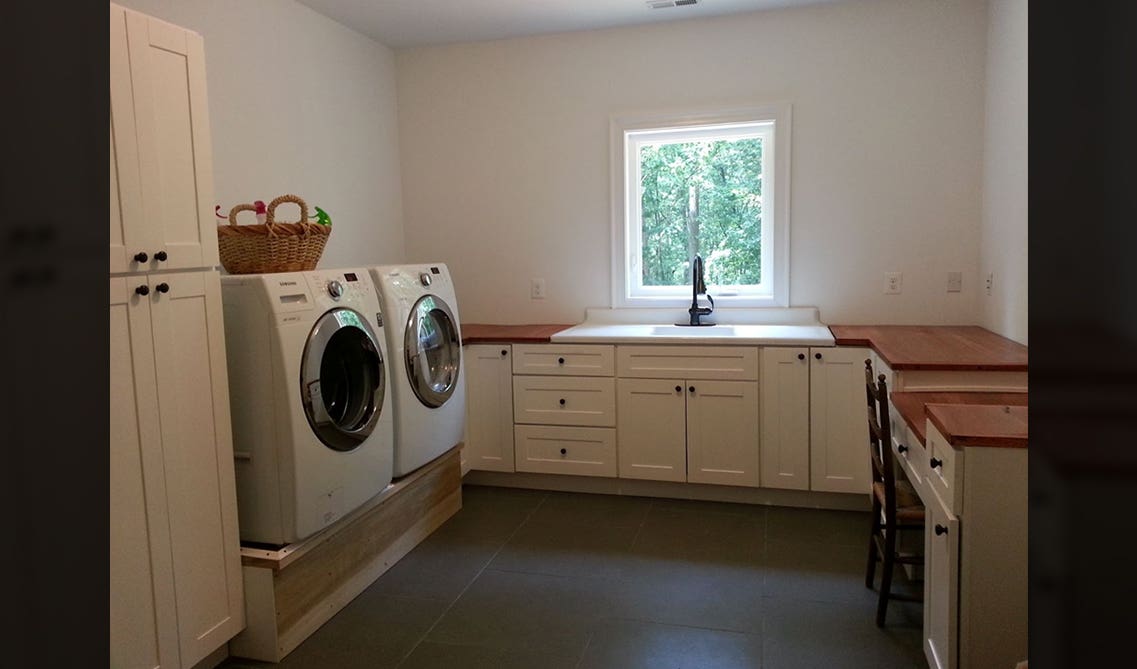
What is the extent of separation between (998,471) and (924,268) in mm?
2182

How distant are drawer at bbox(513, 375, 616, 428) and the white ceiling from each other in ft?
6.07

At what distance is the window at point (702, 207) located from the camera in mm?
3812

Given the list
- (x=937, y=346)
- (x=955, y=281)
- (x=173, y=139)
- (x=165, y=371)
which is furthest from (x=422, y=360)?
(x=955, y=281)

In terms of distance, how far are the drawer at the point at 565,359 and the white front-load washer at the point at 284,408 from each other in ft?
4.19

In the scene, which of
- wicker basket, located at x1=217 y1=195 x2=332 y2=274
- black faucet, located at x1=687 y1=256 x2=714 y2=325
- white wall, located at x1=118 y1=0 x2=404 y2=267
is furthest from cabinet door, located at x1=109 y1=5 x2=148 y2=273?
black faucet, located at x1=687 y1=256 x2=714 y2=325

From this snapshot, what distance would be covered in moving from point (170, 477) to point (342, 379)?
2.59ft

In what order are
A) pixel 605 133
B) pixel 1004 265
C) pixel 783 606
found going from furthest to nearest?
1. pixel 605 133
2. pixel 1004 265
3. pixel 783 606

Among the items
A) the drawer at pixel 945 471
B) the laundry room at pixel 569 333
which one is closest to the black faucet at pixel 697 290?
the laundry room at pixel 569 333

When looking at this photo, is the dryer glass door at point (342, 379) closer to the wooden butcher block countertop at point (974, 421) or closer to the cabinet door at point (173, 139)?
the cabinet door at point (173, 139)

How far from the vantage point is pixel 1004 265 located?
3.17 m

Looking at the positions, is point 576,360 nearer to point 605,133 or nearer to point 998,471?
point 605,133

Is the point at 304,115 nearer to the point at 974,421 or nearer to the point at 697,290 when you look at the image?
the point at 697,290
